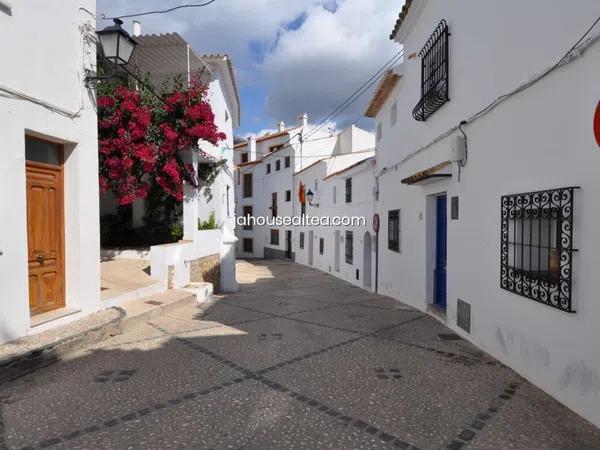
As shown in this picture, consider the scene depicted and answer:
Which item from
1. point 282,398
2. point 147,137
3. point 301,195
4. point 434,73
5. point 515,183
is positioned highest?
point 434,73

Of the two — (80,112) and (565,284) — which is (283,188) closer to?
(80,112)

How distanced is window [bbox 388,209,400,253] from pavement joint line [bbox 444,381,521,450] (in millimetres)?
5757

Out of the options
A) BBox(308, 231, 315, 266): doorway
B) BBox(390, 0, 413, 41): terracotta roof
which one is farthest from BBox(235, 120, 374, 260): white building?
BBox(390, 0, 413, 41): terracotta roof

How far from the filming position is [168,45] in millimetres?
11008

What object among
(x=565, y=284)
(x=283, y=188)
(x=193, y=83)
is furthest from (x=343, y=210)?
(x=565, y=284)

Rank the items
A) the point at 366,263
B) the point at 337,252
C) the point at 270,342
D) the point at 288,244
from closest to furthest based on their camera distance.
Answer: the point at 270,342 → the point at 366,263 → the point at 337,252 → the point at 288,244

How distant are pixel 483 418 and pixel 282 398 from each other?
1.64m

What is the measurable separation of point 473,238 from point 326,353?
2.47 m

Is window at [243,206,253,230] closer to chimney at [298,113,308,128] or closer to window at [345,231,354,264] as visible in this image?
chimney at [298,113,308,128]

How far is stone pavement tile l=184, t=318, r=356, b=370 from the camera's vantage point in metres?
4.95

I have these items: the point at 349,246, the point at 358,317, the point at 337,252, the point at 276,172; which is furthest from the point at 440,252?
the point at 276,172

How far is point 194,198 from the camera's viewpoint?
10.8m

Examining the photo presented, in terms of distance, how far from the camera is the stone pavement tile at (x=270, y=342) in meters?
4.95

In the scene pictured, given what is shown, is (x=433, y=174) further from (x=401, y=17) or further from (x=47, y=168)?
(x=47, y=168)
